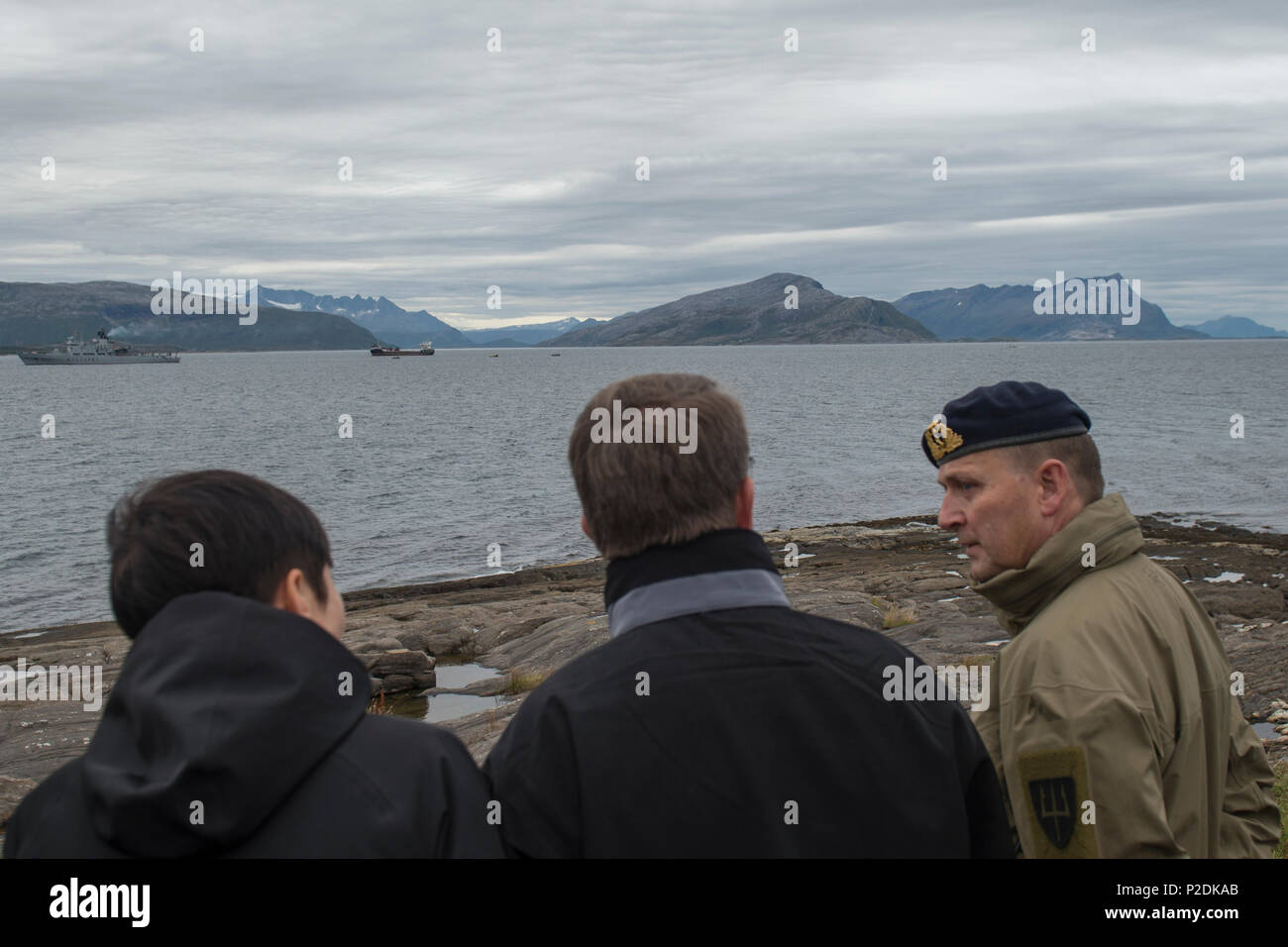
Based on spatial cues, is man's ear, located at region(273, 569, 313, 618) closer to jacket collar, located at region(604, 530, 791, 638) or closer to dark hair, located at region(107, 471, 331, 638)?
dark hair, located at region(107, 471, 331, 638)

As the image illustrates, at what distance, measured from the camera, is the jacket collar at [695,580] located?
2480mm

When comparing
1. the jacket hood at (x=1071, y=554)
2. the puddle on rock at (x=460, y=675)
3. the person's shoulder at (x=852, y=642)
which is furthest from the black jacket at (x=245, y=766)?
the puddle on rock at (x=460, y=675)

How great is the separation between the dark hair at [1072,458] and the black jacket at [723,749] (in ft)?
4.66

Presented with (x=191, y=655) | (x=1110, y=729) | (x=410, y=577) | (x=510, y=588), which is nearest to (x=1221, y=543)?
(x=510, y=588)

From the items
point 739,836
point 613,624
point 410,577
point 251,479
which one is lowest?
point 410,577

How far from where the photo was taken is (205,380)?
159375mm

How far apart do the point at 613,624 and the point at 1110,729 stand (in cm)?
139

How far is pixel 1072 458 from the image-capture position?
3.58 metres

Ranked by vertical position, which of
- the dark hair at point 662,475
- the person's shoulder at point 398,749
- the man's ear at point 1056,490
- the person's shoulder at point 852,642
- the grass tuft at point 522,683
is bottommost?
the grass tuft at point 522,683

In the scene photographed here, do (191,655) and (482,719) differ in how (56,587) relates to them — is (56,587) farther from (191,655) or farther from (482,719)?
(191,655)

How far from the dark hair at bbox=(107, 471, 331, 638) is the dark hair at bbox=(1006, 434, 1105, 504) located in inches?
93.7

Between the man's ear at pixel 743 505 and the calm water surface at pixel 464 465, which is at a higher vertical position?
the man's ear at pixel 743 505

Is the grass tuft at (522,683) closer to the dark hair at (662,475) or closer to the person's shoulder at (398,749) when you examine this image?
the dark hair at (662,475)

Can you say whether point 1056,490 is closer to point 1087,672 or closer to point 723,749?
point 1087,672
